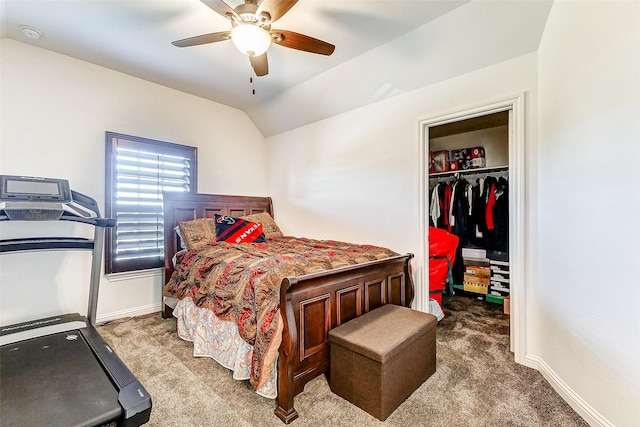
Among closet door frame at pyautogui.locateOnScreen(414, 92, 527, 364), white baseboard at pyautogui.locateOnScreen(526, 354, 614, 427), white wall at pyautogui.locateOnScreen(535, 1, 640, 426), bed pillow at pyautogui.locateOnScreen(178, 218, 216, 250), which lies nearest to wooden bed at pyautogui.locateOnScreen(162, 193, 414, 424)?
closet door frame at pyautogui.locateOnScreen(414, 92, 527, 364)

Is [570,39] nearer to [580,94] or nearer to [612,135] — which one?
[580,94]

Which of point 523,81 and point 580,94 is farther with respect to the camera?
point 523,81

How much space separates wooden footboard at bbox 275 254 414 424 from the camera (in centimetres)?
166

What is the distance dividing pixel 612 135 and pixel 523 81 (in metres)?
1.00

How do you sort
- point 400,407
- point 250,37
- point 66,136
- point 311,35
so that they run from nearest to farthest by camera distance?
1. point 400,407
2. point 250,37
3. point 311,35
4. point 66,136

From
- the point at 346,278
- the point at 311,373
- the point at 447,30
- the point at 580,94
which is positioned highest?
the point at 447,30

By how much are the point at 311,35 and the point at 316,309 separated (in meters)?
Answer: 2.31

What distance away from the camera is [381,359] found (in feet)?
5.19

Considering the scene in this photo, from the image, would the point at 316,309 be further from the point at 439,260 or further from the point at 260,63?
the point at 439,260

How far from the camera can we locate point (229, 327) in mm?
2164

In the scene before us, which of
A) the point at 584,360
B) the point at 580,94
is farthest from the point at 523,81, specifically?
the point at 584,360

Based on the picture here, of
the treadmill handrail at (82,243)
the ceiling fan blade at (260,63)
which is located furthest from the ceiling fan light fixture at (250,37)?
the treadmill handrail at (82,243)

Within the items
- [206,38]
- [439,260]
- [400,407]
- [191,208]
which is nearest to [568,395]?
[400,407]

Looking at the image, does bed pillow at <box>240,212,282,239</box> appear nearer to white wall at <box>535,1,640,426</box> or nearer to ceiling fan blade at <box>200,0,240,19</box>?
ceiling fan blade at <box>200,0,240,19</box>
